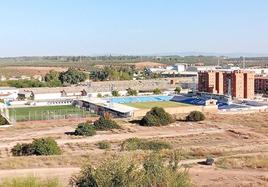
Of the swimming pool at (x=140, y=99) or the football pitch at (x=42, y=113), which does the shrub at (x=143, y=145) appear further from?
the swimming pool at (x=140, y=99)

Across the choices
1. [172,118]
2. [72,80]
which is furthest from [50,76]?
[172,118]

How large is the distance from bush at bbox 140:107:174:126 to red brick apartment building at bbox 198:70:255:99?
50.0 feet

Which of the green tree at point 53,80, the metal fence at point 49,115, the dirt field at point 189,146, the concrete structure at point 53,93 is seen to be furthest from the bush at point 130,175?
the green tree at point 53,80

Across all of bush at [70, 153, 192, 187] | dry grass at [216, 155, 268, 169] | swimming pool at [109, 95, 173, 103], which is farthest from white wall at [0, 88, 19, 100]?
bush at [70, 153, 192, 187]

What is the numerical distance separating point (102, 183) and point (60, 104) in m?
40.7

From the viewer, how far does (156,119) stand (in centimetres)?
3506

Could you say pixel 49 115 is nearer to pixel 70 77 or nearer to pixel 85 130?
pixel 85 130

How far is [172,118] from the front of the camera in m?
36.4

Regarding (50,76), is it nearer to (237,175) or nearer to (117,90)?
(117,90)

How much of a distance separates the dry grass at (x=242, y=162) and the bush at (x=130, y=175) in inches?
311

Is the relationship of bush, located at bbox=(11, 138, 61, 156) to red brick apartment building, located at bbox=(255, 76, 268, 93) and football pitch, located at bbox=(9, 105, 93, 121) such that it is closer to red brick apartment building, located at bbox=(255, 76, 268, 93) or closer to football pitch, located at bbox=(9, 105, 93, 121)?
football pitch, located at bbox=(9, 105, 93, 121)

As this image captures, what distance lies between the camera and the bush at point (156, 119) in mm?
34875

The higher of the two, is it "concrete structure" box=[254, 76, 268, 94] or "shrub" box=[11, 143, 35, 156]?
"concrete structure" box=[254, 76, 268, 94]

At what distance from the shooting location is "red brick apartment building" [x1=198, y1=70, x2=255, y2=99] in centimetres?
4856
